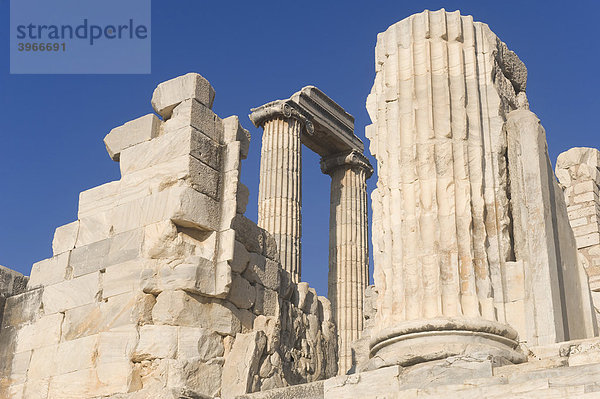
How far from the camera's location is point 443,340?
638 cm

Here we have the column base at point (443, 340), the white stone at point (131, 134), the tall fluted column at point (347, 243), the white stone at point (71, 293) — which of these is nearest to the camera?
the column base at point (443, 340)

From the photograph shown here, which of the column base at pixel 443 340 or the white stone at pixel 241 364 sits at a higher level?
the white stone at pixel 241 364

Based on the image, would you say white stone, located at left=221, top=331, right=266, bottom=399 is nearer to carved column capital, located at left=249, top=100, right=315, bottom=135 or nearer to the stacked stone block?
the stacked stone block

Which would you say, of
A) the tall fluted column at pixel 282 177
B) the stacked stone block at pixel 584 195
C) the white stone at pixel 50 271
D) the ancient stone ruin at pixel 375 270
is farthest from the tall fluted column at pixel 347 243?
the white stone at pixel 50 271

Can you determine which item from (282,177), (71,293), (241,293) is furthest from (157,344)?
(282,177)

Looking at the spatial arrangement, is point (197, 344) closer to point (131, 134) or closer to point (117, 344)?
point (117, 344)

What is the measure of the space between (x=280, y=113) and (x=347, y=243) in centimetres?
407

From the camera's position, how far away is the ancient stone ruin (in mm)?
6441

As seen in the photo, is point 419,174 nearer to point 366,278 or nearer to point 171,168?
point 171,168

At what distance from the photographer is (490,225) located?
279 inches

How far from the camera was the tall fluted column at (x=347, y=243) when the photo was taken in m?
20.8

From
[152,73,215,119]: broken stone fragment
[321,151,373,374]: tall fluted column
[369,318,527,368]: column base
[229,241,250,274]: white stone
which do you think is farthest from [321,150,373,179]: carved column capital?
[369,318,527,368]: column base

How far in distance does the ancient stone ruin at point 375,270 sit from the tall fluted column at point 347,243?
9.91 m

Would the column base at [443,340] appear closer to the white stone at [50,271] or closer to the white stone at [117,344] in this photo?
the white stone at [117,344]
